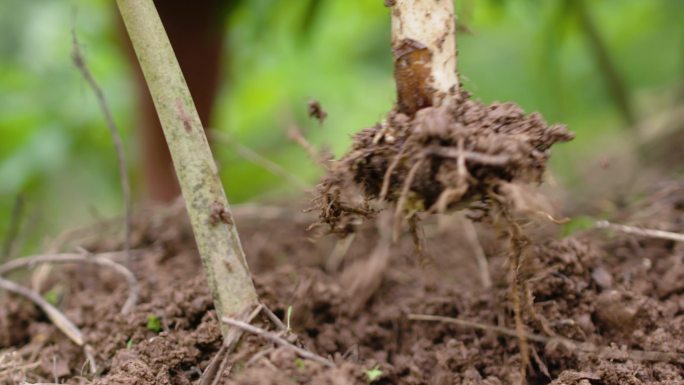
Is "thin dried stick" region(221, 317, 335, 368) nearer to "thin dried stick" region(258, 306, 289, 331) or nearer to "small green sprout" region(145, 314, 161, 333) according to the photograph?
"thin dried stick" region(258, 306, 289, 331)

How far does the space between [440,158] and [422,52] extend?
0.17 meters

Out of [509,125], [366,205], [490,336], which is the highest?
[509,125]

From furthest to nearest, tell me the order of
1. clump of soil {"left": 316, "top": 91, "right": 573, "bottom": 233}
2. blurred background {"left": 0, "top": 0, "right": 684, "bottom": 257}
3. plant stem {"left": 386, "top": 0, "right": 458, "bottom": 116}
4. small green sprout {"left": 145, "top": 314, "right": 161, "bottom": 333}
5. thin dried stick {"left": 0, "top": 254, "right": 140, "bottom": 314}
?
blurred background {"left": 0, "top": 0, "right": 684, "bottom": 257}
thin dried stick {"left": 0, "top": 254, "right": 140, "bottom": 314}
small green sprout {"left": 145, "top": 314, "right": 161, "bottom": 333}
plant stem {"left": 386, "top": 0, "right": 458, "bottom": 116}
clump of soil {"left": 316, "top": 91, "right": 573, "bottom": 233}

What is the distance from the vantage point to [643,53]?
3.47 metres

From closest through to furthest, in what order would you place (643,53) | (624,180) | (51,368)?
1. (51,368)
2. (624,180)
3. (643,53)

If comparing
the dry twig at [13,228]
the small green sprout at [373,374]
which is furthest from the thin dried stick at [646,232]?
the dry twig at [13,228]

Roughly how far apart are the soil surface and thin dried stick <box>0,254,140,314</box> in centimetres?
2

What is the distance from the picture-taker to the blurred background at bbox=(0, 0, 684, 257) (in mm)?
2459

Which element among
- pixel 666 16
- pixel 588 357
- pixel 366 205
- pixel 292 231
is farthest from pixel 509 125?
pixel 666 16

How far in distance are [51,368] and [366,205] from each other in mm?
599

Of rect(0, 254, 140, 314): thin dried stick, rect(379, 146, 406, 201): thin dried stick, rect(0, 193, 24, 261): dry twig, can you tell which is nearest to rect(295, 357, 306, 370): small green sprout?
rect(379, 146, 406, 201): thin dried stick

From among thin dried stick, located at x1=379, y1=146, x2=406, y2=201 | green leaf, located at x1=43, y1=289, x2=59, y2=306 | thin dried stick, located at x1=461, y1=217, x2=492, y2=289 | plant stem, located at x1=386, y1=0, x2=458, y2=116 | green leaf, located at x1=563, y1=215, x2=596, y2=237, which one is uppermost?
plant stem, located at x1=386, y1=0, x2=458, y2=116

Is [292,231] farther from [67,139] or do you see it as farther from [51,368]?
[67,139]

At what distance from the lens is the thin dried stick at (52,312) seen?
4.15 ft
